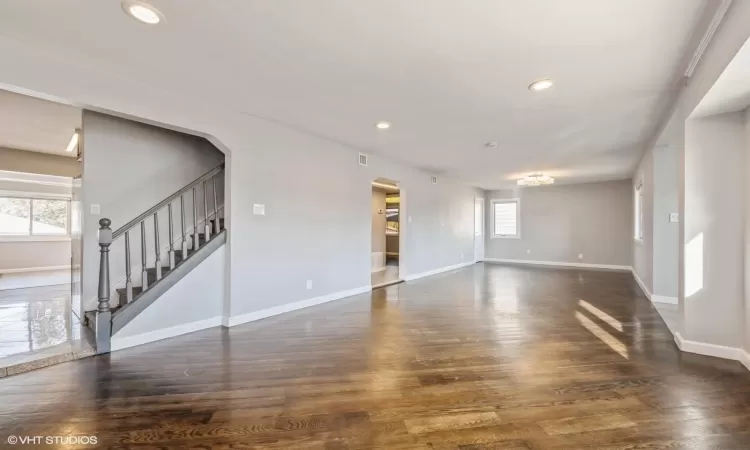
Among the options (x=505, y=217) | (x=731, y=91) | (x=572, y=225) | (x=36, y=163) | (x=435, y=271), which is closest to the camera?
(x=731, y=91)

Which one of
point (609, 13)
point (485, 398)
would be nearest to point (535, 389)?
point (485, 398)

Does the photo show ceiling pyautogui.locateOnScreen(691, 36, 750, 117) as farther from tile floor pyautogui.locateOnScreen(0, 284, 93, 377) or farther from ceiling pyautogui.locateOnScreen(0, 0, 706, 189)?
tile floor pyautogui.locateOnScreen(0, 284, 93, 377)

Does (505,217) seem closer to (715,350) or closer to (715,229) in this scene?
(715,229)

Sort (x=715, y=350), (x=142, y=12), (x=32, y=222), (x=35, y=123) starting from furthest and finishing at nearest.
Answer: (x=32, y=222)
(x=35, y=123)
(x=715, y=350)
(x=142, y=12)

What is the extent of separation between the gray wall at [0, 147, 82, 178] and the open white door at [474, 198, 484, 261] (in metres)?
9.76

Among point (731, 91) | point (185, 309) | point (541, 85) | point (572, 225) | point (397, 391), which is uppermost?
point (541, 85)

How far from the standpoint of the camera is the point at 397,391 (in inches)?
92.4

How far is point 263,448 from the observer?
1.74m

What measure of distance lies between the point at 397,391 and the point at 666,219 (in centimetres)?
496

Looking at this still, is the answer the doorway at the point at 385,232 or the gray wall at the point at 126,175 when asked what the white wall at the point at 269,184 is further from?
the doorway at the point at 385,232

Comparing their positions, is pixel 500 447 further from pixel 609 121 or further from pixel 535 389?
pixel 609 121

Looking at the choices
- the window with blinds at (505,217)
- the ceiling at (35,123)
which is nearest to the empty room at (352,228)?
the ceiling at (35,123)

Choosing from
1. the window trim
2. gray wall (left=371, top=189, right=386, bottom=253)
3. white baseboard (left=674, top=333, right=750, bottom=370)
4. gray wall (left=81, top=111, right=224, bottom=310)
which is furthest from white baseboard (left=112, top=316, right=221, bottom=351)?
the window trim

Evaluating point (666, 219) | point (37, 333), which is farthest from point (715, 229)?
point (37, 333)
